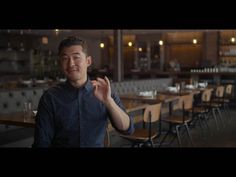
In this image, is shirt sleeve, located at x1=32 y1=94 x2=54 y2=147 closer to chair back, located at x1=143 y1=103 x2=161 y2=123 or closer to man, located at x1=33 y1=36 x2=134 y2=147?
man, located at x1=33 y1=36 x2=134 y2=147

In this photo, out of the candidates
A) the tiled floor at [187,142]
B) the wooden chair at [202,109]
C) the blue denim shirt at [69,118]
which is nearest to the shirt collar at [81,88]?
the blue denim shirt at [69,118]

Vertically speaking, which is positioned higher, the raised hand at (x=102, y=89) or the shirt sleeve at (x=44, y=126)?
the raised hand at (x=102, y=89)

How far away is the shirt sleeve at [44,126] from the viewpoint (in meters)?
1.56

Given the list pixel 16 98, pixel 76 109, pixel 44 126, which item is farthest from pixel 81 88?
pixel 16 98

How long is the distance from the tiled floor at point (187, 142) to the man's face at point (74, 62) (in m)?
1.99

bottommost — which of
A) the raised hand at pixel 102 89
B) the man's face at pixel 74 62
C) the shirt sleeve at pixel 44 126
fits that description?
the shirt sleeve at pixel 44 126

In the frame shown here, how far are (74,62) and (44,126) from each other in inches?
12.9

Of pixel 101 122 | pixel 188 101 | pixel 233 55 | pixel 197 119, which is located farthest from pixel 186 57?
pixel 101 122

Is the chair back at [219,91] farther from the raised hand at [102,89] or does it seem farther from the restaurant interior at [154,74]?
the raised hand at [102,89]

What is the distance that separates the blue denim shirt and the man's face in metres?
0.07

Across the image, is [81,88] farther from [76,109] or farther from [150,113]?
[150,113]

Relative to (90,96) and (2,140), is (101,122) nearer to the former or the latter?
(90,96)

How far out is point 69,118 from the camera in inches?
62.4
